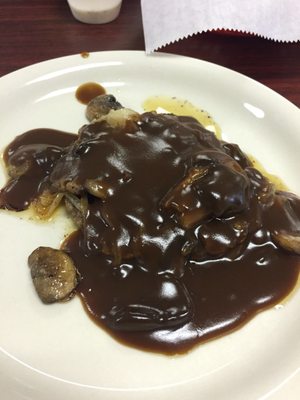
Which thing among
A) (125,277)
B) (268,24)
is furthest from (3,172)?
(268,24)

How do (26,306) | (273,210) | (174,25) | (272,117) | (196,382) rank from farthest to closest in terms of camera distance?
(174,25)
(272,117)
(273,210)
(26,306)
(196,382)

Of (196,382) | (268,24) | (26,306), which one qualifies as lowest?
(196,382)

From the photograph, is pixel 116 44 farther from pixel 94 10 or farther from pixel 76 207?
pixel 76 207

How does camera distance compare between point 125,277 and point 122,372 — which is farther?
point 125,277

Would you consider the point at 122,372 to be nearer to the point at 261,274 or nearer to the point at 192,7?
the point at 261,274

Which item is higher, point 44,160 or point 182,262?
point 44,160

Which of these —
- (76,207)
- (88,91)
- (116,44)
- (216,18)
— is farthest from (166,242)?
(116,44)

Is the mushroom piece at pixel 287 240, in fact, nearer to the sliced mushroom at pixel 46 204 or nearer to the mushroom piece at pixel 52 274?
the mushroom piece at pixel 52 274

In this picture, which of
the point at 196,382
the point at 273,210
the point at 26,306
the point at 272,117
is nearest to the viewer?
the point at 196,382
